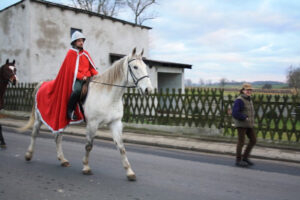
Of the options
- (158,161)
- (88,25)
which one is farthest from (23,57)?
(158,161)

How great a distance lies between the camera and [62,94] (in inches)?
237

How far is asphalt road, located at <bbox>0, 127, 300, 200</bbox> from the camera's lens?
4637 millimetres

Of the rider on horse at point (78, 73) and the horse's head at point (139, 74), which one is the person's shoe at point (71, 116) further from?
the horse's head at point (139, 74)

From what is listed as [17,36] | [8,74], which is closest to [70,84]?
[8,74]

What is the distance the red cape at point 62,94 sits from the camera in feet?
19.5

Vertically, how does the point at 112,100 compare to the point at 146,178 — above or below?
above

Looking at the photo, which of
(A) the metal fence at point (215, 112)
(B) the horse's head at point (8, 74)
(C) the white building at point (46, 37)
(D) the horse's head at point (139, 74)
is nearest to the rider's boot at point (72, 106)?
(D) the horse's head at point (139, 74)

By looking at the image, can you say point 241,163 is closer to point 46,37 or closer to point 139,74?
point 139,74

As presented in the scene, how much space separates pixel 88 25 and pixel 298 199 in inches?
726

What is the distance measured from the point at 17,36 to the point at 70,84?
13960 mm

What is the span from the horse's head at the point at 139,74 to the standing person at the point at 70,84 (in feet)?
3.86

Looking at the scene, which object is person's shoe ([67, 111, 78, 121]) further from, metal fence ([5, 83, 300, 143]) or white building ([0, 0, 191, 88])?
white building ([0, 0, 191, 88])

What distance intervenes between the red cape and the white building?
11.7 m

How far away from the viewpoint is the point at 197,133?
1056cm
